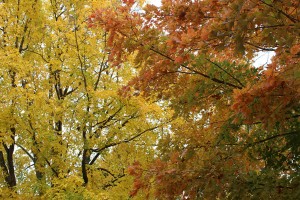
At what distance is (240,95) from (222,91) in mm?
1720

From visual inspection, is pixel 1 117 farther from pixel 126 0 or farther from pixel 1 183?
pixel 126 0

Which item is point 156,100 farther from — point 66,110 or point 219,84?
point 219,84

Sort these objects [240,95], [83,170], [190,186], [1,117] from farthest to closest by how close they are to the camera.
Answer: [83,170] < [1,117] < [190,186] < [240,95]

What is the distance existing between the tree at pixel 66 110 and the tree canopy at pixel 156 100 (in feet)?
0.10

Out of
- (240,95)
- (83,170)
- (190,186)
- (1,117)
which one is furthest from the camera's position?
(83,170)

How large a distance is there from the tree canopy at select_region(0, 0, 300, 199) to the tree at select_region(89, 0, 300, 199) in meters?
0.01

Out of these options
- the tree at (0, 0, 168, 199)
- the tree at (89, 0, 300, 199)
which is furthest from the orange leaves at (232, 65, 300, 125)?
the tree at (0, 0, 168, 199)

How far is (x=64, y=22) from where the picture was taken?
324 inches

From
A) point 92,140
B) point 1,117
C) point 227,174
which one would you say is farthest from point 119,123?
point 227,174

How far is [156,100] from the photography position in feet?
26.6

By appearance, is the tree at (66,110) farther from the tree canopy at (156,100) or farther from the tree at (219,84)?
the tree at (219,84)

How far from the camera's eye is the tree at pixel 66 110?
7449mm

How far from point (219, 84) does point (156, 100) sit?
13.3 ft

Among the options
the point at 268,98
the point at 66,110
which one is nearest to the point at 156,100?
the point at 66,110
